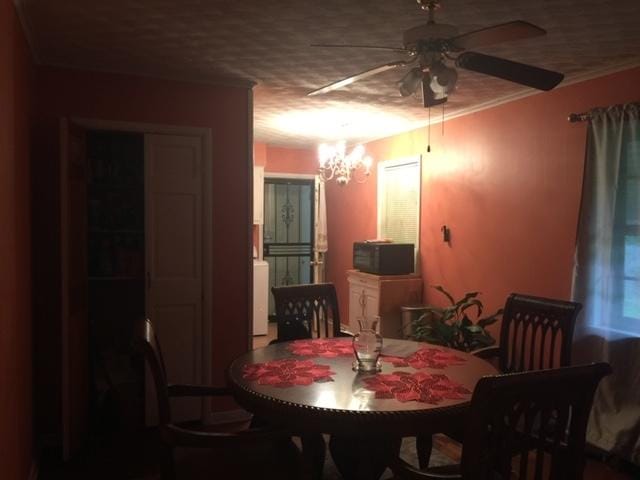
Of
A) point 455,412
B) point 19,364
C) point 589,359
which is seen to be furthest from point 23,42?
point 589,359

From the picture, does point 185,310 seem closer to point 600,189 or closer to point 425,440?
point 425,440

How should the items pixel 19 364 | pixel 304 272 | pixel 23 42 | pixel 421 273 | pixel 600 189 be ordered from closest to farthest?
pixel 19 364 < pixel 23 42 < pixel 600 189 < pixel 421 273 < pixel 304 272

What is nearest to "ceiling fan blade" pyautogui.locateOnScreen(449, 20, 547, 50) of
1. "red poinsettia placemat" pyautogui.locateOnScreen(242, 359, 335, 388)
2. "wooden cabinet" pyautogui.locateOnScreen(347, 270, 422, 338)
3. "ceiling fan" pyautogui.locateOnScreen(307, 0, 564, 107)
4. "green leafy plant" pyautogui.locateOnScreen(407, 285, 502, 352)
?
"ceiling fan" pyautogui.locateOnScreen(307, 0, 564, 107)

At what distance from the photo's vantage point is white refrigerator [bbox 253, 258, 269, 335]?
592 cm

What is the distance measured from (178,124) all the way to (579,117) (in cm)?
254

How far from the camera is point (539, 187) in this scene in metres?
3.59

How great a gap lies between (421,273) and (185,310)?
2396 millimetres

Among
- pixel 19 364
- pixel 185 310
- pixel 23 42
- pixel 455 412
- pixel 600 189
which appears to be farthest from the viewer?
pixel 185 310

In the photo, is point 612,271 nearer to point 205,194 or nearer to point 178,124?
point 205,194

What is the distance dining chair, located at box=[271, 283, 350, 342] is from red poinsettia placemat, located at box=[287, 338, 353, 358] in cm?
36

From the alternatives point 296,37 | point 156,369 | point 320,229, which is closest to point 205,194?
point 296,37

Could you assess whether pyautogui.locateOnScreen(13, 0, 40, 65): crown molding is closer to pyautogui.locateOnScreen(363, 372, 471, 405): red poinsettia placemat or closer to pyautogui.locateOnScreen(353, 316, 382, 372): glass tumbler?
pyautogui.locateOnScreen(353, 316, 382, 372): glass tumbler

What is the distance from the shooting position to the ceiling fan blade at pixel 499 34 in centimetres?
172

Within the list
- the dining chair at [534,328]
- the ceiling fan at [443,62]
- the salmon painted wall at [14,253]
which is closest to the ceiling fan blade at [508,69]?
the ceiling fan at [443,62]
